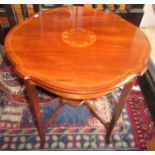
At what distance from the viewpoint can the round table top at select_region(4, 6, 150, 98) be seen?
0.83m

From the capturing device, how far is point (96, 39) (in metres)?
1.05

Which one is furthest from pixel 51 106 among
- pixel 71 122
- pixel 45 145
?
pixel 45 145

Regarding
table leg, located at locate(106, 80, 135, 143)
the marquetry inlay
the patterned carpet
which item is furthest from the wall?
table leg, located at locate(106, 80, 135, 143)

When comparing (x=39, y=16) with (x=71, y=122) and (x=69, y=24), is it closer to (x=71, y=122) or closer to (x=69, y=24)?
(x=69, y=24)

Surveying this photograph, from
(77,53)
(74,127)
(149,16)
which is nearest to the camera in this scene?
(77,53)

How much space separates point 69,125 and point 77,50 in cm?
68

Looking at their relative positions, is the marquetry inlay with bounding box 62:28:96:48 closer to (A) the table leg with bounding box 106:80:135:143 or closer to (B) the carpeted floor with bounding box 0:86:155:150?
(A) the table leg with bounding box 106:80:135:143

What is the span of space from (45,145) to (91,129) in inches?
13.8

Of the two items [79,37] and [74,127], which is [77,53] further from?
A: [74,127]

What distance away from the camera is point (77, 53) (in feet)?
3.15

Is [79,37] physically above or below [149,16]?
above

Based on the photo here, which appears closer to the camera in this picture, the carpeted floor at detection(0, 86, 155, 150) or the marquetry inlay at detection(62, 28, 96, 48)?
the marquetry inlay at detection(62, 28, 96, 48)

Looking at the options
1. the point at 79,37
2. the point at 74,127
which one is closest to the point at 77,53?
the point at 79,37

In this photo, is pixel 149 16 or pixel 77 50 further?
pixel 149 16
